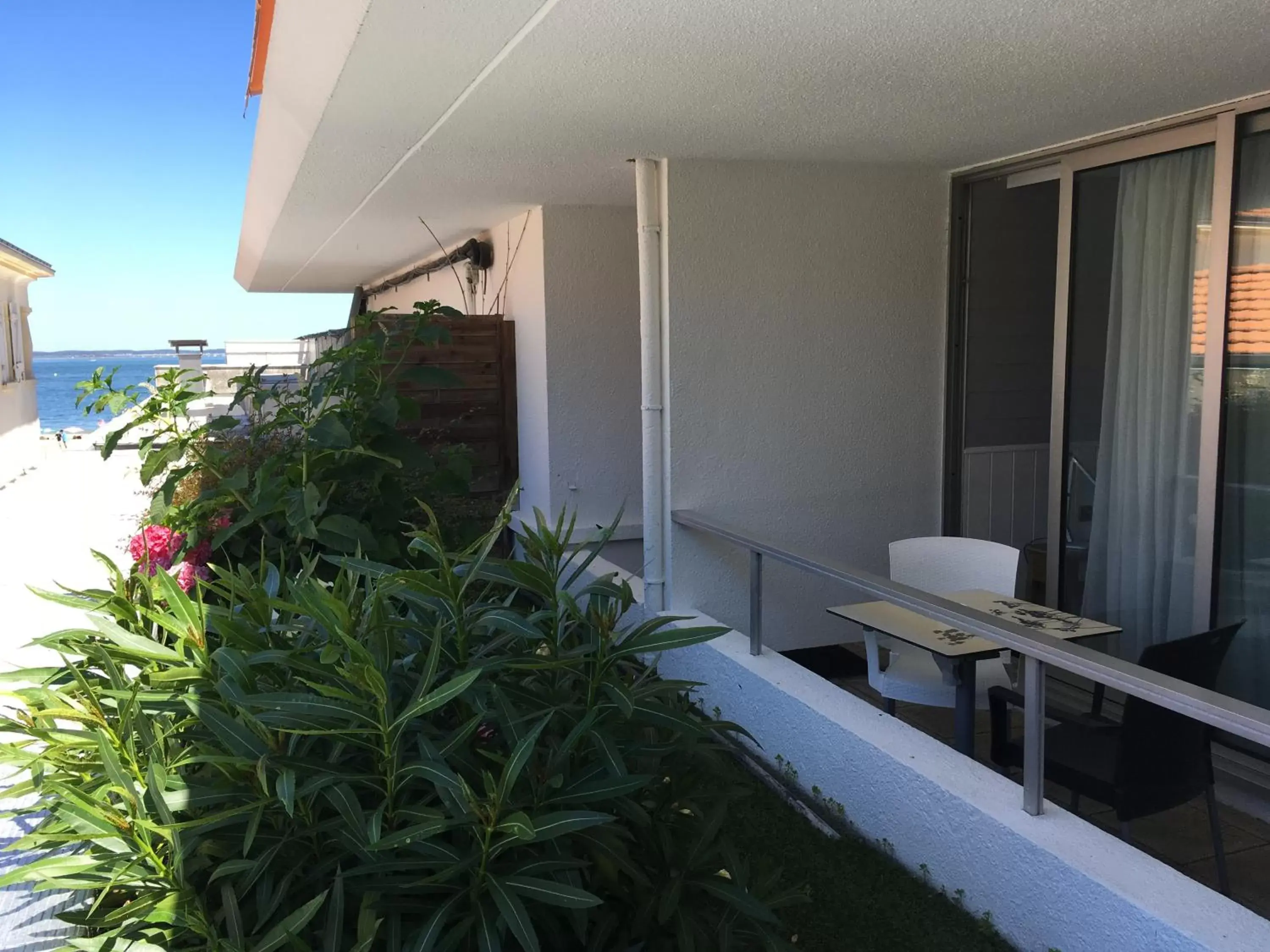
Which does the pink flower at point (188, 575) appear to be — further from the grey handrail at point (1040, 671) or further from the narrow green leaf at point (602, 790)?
the grey handrail at point (1040, 671)

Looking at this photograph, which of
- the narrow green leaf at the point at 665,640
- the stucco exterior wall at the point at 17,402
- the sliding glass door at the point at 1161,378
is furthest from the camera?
the stucco exterior wall at the point at 17,402

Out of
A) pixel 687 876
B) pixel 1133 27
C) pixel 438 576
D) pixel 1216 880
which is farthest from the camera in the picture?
pixel 1216 880

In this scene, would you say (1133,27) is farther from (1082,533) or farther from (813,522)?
(813,522)

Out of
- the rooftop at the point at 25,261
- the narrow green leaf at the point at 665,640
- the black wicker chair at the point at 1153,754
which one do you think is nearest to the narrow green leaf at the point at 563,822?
the narrow green leaf at the point at 665,640

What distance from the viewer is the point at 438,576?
233cm

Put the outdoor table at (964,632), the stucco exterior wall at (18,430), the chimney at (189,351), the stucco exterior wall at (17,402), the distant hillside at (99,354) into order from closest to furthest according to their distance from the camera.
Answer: the outdoor table at (964,632) → the stucco exterior wall at (18,430) → the stucco exterior wall at (17,402) → the chimney at (189,351) → the distant hillside at (99,354)

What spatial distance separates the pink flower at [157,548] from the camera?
10.4 feet

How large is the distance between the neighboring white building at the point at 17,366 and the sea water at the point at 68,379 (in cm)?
835

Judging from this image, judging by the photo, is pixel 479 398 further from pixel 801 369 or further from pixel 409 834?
pixel 409 834

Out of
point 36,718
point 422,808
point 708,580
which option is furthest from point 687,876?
point 708,580

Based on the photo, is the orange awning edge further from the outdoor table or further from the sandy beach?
the outdoor table

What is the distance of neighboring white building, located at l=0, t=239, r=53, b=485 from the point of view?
49.6ft

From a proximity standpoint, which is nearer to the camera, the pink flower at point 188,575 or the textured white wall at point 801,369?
the pink flower at point 188,575

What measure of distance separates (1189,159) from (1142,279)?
46 cm
